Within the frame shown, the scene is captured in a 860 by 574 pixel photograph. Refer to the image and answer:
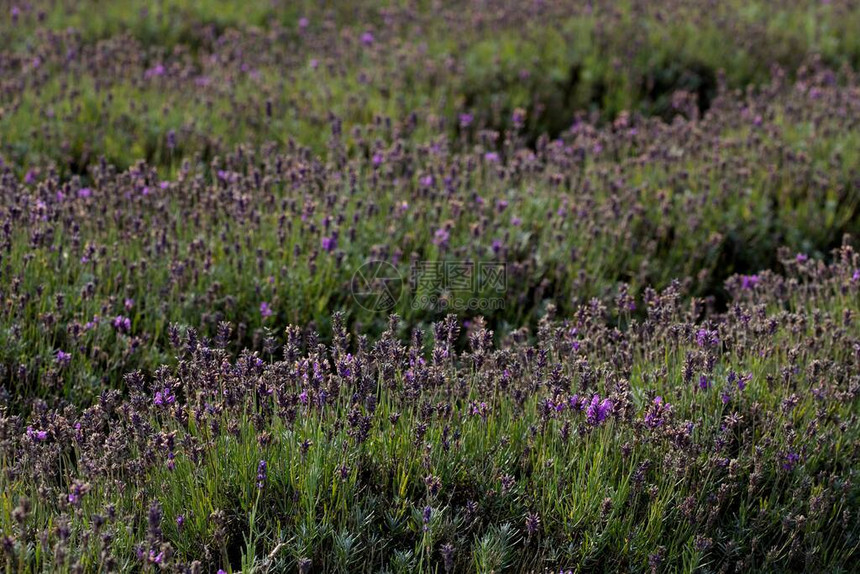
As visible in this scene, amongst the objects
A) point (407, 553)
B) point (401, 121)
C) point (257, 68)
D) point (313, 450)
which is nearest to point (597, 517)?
point (407, 553)

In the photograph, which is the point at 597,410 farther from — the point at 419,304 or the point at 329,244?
the point at 329,244

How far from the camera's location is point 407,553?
2807mm

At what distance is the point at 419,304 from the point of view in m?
4.51

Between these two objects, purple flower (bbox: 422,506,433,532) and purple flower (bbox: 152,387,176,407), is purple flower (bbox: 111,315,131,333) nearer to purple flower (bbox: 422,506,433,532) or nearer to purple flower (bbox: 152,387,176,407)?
purple flower (bbox: 152,387,176,407)

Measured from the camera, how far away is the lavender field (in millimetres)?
2957

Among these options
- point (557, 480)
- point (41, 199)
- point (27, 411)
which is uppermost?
point (41, 199)

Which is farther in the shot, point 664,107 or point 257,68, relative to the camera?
point 664,107

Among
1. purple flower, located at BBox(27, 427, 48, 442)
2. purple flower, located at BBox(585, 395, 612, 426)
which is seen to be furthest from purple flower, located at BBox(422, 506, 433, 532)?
purple flower, located at BBox(27, 427, 48, 442)

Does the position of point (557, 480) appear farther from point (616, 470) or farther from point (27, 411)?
point (27, 411)

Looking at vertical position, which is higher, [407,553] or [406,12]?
[406,12]

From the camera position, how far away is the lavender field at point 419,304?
2957 mm

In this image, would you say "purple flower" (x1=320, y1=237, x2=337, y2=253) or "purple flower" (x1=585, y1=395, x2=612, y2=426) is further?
"purple flower" (x1=320, y1=237, x2=337, y2=253)

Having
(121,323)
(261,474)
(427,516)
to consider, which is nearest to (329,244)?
(121,323)

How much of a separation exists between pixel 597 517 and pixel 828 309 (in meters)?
2.04
